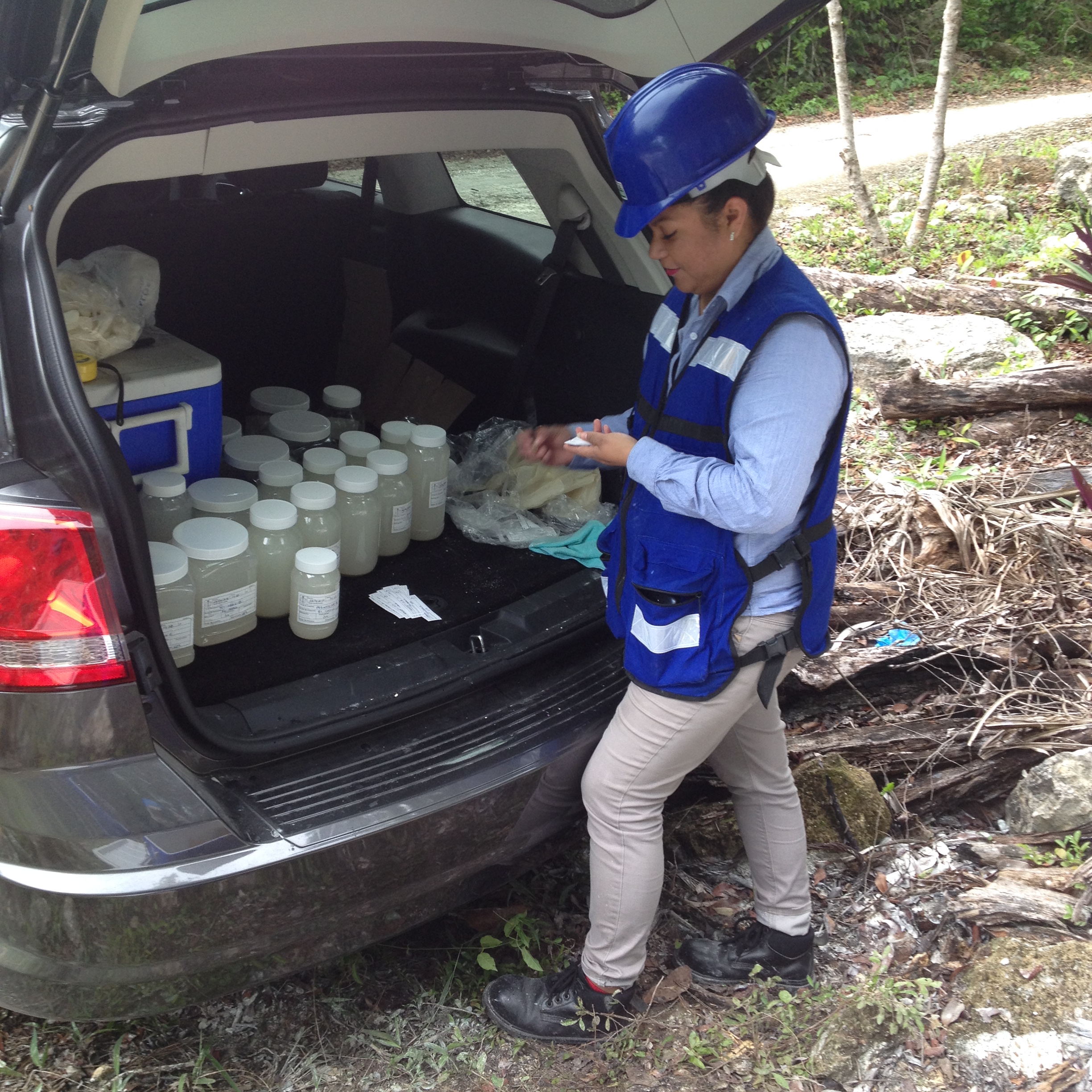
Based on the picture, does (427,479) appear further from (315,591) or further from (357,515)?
(315,591)

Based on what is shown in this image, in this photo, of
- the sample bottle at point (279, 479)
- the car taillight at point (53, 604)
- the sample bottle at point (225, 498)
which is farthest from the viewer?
the sample bottle at point (279, 479)

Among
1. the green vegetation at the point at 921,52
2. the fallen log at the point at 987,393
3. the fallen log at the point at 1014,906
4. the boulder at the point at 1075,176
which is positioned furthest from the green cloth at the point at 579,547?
the green vegetation at the point at 921,52

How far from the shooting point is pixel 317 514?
2.42 m

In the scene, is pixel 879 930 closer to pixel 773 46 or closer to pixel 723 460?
pixel 723 460

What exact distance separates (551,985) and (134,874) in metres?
0.96

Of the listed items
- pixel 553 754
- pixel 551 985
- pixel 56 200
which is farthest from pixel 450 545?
pixel 56 200

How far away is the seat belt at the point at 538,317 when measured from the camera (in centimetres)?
293

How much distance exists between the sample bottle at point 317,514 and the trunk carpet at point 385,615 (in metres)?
0.16

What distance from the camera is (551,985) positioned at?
7.14 ft

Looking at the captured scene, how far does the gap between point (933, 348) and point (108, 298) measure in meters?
3.89

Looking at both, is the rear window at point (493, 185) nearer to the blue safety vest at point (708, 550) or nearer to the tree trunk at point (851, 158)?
the blue safety vest at point (708, 550)

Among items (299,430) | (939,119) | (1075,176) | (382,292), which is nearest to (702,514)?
(299,430)

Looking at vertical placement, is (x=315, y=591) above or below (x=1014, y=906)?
above

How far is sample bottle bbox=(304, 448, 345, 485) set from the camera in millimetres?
2594
